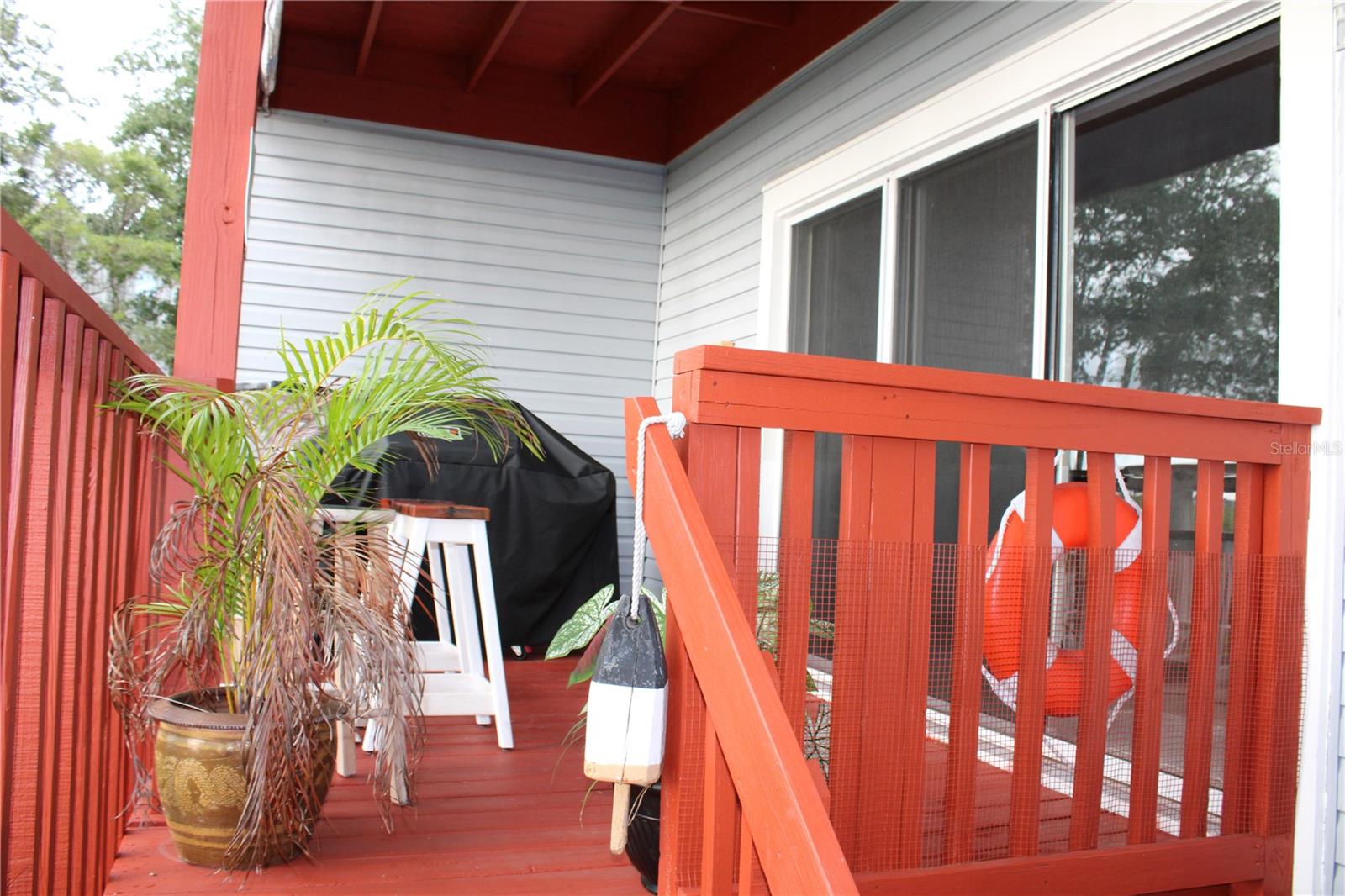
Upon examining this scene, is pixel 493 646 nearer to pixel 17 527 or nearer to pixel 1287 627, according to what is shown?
pixel 17 527

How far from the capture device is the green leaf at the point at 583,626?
7.46ft

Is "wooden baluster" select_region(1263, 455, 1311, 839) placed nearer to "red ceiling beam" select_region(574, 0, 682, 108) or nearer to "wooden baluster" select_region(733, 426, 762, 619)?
"wooden baluster" select_region(733, 426, 762, 619)

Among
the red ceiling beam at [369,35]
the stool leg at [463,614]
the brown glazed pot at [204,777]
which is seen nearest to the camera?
the brown glazed pot at [204,777]

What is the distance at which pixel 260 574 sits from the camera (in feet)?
6.46

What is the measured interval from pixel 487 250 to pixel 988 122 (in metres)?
3.12

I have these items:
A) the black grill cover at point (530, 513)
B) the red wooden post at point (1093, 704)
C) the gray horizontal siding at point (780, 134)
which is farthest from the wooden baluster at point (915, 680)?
the black grill cover at point (530, 513)

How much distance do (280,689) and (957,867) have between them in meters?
1.24

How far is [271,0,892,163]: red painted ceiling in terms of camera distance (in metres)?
4.65

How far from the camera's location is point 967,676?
1826mm

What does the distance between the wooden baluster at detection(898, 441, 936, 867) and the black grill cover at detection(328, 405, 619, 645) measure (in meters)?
3.00

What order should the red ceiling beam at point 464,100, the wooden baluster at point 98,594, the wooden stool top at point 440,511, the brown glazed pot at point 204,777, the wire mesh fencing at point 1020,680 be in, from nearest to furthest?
the wire mesh fencing at point 1020,680, the wooden baluster at point 98,594, the brown glazed pot at point 204,777, the wooden stool top at point 440,511, the red ceiling beam at point 464,100

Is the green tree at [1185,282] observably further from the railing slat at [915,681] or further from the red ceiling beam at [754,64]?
the railing slat at [915,681]

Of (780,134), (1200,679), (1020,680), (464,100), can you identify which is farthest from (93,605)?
(464,100)

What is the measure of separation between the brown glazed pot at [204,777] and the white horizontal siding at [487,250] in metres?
3.48
